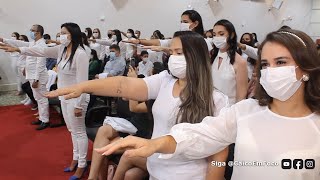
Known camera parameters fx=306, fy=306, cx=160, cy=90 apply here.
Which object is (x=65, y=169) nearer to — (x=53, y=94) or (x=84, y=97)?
(x=84, y=97)

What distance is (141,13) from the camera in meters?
9.42

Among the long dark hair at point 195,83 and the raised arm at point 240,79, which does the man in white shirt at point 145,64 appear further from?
the long dark hair at point 195,83

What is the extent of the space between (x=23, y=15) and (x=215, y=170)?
7.63m

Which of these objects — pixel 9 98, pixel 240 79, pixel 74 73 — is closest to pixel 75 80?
pixel 74 73

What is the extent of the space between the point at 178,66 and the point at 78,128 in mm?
1807

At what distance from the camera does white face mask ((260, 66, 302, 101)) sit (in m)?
1.08

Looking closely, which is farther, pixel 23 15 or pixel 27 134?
pixel 23 15

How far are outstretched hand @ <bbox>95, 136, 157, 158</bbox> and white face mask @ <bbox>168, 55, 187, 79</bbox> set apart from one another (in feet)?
2.22

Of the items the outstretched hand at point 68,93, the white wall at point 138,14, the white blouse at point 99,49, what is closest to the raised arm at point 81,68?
the outstretched hand at point 68,93

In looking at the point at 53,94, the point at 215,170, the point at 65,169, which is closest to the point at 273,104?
the point at 215,170

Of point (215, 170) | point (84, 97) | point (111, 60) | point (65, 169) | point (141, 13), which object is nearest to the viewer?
point (215, 170)

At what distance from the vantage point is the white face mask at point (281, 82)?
108 centimetres

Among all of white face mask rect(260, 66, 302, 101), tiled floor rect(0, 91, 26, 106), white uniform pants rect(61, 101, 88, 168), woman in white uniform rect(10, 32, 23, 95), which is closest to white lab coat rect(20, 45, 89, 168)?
white uniform pants rect(61, 101, 88, 168)

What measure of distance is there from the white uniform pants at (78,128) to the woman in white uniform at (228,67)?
4.45 feet
